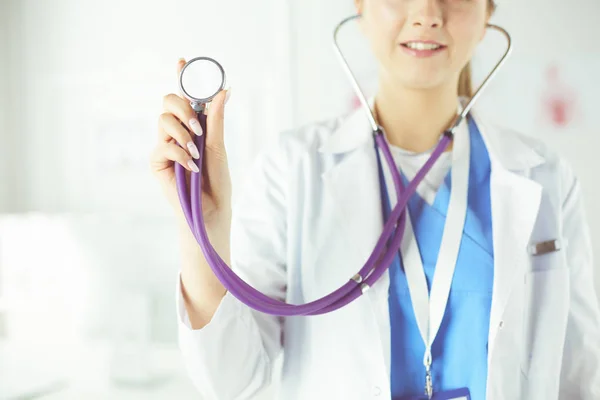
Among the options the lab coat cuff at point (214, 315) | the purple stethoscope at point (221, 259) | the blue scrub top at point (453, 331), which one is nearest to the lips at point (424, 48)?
the purple stethoscope at point (221, 259)

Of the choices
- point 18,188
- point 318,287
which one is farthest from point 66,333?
point 318,287

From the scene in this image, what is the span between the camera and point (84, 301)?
1204mm

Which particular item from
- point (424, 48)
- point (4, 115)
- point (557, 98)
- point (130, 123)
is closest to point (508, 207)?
point (424, 48)

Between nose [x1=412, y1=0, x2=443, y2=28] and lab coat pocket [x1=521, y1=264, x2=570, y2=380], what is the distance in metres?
0.35

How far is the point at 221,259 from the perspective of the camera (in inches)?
19.2

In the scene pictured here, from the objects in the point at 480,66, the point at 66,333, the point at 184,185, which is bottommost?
the point at 66,333

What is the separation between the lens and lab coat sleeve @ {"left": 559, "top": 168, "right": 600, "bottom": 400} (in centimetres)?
69

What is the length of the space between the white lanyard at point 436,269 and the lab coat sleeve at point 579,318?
192 mm

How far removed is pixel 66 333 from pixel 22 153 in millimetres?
491

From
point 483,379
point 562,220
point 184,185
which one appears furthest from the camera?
point 562,220

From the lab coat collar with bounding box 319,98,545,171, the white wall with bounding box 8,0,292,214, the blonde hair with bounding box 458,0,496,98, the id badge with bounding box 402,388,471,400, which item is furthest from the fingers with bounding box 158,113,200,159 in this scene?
the white wall with bounding box 8,0,292,214

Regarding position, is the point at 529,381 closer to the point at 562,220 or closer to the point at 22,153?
the point at 562,220

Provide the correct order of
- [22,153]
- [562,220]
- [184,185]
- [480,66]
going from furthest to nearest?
[22,153] < [480,66] < [562,220] < [184,185]

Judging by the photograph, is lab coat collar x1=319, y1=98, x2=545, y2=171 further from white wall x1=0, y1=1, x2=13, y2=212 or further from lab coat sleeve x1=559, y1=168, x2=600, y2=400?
white wall x1=0, y1=1, x2=13, y2=212
